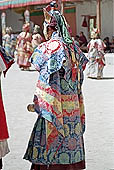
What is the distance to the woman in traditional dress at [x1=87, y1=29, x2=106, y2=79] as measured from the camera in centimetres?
1273

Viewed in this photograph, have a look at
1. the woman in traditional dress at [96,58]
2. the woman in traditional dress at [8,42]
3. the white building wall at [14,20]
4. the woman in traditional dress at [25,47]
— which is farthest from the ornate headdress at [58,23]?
the white building wall at [14,20]

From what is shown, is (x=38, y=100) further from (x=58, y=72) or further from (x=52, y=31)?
(x=52, y=31)

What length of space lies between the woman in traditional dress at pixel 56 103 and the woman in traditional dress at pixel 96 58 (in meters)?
8.75

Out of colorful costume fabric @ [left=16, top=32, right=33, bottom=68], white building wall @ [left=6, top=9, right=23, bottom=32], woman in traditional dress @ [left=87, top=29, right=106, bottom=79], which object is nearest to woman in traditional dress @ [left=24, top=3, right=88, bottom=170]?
woman in traditional dress @ [left=87, top=29, right=106, bottom=79]

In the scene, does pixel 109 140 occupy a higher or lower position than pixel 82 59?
lower

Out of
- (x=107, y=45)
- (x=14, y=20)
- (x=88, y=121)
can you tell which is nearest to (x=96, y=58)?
(x=88, y=121)

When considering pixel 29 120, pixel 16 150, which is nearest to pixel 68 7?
pixel 29 120

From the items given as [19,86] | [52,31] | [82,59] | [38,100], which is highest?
[52,31]

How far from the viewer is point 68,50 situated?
396 centimetres

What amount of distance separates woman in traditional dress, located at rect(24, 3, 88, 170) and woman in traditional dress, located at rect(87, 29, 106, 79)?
8.75 m

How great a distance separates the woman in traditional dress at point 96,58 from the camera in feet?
41.8

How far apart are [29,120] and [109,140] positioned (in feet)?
5.67

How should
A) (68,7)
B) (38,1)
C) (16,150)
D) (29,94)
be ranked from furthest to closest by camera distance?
(68,7)
(38,1)
(29,94)
(16,150)

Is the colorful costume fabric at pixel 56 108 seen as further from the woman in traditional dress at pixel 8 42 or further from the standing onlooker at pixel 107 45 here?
the woman in traditional dress at pixel 8 42
